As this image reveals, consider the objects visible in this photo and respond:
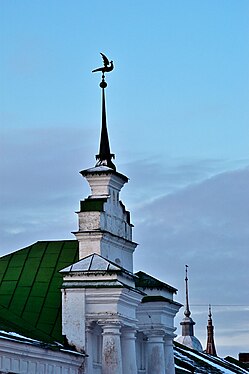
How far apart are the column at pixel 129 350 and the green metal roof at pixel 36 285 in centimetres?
257

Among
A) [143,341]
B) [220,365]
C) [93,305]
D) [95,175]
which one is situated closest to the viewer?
[93,305]

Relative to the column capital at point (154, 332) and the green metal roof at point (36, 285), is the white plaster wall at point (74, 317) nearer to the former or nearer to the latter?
the green metal roof at point (36, 285)

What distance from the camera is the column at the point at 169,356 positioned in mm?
53197

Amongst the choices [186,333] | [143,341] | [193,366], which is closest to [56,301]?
[143,341]

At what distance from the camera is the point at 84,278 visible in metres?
46.2

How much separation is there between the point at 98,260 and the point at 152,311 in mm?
5832

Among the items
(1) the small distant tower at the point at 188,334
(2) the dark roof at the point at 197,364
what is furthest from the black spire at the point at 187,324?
(2) the dark roof at the point at 197,364

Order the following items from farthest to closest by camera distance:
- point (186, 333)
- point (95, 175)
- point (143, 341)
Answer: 1. point (186, 333)
2. point (143, 341)
3. point (95, 175)

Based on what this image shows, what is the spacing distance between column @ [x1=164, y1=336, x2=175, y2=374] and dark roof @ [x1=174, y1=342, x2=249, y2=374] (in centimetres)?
361

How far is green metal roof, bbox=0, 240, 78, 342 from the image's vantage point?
46750mm

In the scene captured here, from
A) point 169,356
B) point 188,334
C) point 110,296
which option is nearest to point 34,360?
point 110,296

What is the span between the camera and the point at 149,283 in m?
52.7

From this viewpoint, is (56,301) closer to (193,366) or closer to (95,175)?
(95,175)

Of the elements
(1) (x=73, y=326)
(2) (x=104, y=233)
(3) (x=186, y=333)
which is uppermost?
(3) (x=186, y=333)
